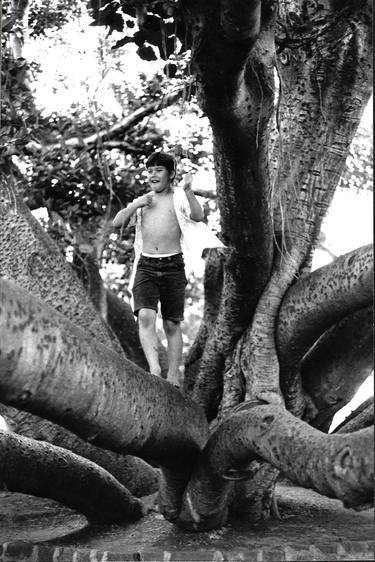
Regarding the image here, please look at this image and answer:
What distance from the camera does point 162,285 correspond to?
5.72m

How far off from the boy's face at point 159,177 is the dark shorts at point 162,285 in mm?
456

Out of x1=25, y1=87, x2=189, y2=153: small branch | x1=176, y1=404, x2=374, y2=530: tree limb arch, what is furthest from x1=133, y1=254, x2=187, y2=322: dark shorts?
x1=25, y1=87, x2=189, y2=153: small branch

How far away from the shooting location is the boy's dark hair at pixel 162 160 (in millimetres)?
5691

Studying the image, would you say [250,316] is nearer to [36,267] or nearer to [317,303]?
[317,303]

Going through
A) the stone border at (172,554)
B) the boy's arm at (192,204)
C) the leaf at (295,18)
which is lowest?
the stone border at (172,554)

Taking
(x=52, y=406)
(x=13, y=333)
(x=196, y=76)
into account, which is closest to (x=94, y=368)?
(x=52, y=406)

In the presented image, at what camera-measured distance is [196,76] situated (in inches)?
170

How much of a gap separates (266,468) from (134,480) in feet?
3.60

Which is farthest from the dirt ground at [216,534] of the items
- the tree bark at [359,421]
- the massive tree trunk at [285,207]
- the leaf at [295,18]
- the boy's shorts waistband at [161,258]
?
the leaf at [295,18]

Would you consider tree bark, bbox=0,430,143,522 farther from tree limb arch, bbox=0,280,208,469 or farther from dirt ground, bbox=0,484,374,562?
tree limb arch, bbox=0,280,208,469

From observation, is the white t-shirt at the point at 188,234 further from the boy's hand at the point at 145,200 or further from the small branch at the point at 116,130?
the small branch at the point at 116,130

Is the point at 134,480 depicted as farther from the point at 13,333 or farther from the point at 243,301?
the point at 13,333

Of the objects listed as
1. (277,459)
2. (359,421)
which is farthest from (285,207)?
(277,459)

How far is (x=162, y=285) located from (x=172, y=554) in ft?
5.35
